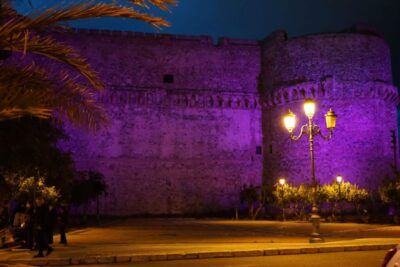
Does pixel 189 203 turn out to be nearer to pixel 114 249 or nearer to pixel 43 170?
pixel 43 170

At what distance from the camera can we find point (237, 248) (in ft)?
30.6

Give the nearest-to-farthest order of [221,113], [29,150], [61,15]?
[61,15]
[29,150]
[221,113]

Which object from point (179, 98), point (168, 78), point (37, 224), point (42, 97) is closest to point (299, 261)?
point (37, 224)

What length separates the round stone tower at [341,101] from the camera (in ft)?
76.3

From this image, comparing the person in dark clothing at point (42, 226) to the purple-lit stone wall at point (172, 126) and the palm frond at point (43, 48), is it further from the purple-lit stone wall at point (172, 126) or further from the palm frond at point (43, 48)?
the purple-lit stone wall at point (172, 126)

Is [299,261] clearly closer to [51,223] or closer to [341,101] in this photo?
[51,223]

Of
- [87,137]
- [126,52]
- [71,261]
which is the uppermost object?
[126,52]

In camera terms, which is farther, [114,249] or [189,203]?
[189,203]

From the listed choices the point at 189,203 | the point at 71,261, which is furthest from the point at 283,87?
the point at 71,261

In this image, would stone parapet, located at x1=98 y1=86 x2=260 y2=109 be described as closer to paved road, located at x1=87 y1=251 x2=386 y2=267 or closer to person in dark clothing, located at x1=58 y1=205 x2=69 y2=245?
person in dark clothing, located at x1=58 y1=205 x2=69 y2=245

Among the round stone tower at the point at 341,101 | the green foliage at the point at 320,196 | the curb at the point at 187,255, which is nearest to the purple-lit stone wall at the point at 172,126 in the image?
the round stone tower at the point at 341,101

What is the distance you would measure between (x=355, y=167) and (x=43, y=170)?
14.8 m

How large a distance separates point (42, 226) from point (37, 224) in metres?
0.19

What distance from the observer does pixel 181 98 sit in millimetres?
25344
